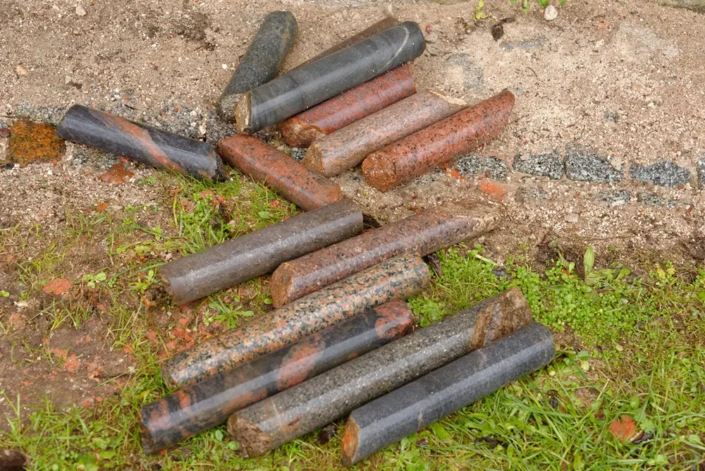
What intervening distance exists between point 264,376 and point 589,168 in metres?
3.17

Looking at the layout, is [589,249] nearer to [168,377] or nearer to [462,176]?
[462,176]

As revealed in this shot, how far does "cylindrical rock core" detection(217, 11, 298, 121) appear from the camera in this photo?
5.62 m

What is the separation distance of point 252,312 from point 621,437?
8.08ft

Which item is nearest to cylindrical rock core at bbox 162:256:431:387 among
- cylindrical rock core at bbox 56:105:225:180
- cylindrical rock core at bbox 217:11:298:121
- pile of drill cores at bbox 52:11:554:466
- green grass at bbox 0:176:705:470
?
pile of drill cores at bbox 52:11:554:466

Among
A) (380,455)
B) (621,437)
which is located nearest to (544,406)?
(621,437)

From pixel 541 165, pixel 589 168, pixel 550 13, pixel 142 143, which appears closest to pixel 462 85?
pixel 541 165

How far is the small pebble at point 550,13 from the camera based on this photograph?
6480 millimetres

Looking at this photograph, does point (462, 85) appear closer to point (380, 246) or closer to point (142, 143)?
point (380, 246)

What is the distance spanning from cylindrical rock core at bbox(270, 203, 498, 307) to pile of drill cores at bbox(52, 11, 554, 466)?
1 cm

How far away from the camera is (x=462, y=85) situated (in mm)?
6109

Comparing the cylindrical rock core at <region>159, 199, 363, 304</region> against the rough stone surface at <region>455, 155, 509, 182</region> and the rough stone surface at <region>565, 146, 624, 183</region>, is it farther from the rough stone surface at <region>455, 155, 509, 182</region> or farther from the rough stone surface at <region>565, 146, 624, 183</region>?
the rough stone surface at <region>565, 146, 624, 183</region>

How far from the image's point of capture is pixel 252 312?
466 centimetres

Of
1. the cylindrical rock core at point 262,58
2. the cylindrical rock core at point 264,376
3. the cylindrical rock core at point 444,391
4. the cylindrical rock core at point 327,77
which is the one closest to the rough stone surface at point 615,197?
the cylindrical rock core at point 444,391

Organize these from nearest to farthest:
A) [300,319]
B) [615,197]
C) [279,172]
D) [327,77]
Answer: [300,319]
[279,172]
[615,197]
[327,77]
